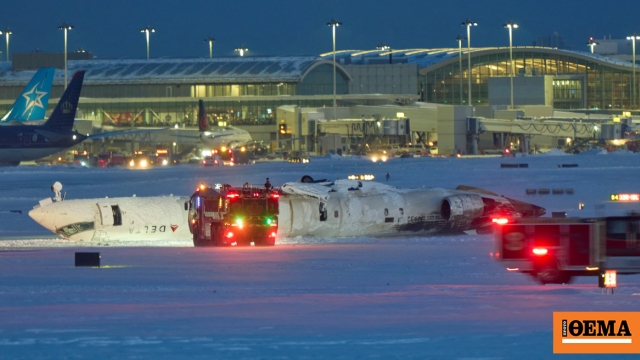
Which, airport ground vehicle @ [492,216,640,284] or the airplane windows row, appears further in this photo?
the airplane windows row

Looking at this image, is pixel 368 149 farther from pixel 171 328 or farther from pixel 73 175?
pixel 171 328

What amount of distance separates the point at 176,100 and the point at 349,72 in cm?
3580

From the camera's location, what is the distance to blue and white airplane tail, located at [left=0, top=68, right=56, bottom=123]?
82125mm

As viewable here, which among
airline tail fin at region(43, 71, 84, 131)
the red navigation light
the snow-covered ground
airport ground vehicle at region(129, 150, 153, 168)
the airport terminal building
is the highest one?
the airport terminal building

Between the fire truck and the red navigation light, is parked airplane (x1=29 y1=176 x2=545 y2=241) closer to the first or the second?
the fire truck

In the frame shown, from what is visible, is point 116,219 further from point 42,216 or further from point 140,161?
point 140,161

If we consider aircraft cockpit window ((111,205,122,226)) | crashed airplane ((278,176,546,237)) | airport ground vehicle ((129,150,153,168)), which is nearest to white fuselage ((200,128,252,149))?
airport ground vehicle ((129,150,153,168))

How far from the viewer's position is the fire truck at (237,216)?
96.4ft

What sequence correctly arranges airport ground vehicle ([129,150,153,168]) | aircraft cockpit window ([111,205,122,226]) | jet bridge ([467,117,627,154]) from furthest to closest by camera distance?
jet bridge ([467,117,627,154]) < airport ground vehicle ([129,150,153,168]) < aircraft cockpit window ([111,205,122,226])

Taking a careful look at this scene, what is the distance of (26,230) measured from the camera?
39719mm

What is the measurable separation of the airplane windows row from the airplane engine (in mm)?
16141

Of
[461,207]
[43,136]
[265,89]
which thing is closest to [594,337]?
[461,207]

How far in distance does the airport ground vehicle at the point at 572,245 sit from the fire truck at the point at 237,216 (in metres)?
12.8

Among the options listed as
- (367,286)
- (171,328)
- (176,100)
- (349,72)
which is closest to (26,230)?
(367,286)
